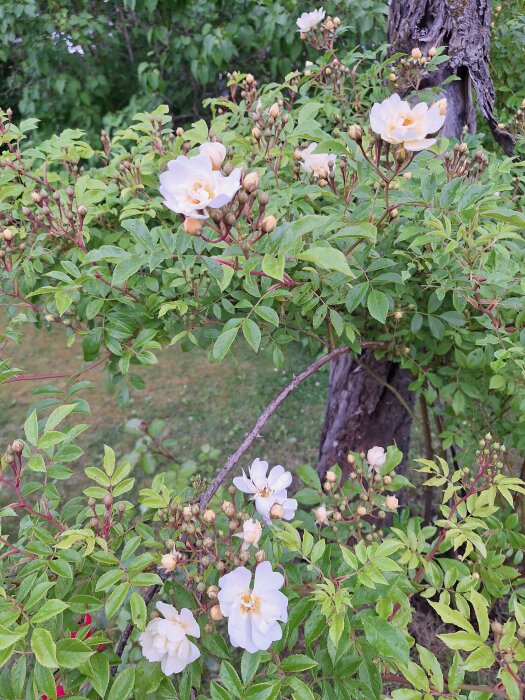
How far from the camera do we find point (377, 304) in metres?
1.07

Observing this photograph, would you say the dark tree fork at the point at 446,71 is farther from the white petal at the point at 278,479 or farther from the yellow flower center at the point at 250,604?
the yellow flower center at the point at 250,604

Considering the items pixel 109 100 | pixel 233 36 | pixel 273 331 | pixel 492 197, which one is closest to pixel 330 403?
pixel 273 331

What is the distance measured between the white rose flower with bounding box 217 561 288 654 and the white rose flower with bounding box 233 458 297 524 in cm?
18

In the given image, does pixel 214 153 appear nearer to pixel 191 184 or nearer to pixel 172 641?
pixel 191 184

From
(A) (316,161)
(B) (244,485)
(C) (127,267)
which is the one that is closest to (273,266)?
(C) (127,267)

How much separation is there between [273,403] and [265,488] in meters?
0.19

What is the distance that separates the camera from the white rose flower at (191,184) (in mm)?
784

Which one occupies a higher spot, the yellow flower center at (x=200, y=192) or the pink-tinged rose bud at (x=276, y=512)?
the yellow flower center at (x=200, y=192)

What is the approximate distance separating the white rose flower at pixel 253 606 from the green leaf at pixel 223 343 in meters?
0.35

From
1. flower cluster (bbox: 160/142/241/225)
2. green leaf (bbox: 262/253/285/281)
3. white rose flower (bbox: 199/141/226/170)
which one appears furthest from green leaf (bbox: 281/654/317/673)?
white rose flower (bbox: 199/141/226/170)

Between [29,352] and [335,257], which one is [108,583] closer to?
[335,257]

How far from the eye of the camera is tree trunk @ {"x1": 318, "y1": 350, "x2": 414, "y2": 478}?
2.07 m

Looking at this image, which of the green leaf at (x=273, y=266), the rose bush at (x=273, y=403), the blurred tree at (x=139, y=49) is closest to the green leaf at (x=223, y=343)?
the rose bush at (x=273, y=403)

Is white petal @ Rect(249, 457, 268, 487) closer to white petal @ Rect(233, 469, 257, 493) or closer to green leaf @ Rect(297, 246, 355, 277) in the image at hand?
white petal @ Rect(233, 469, 257, 493)
